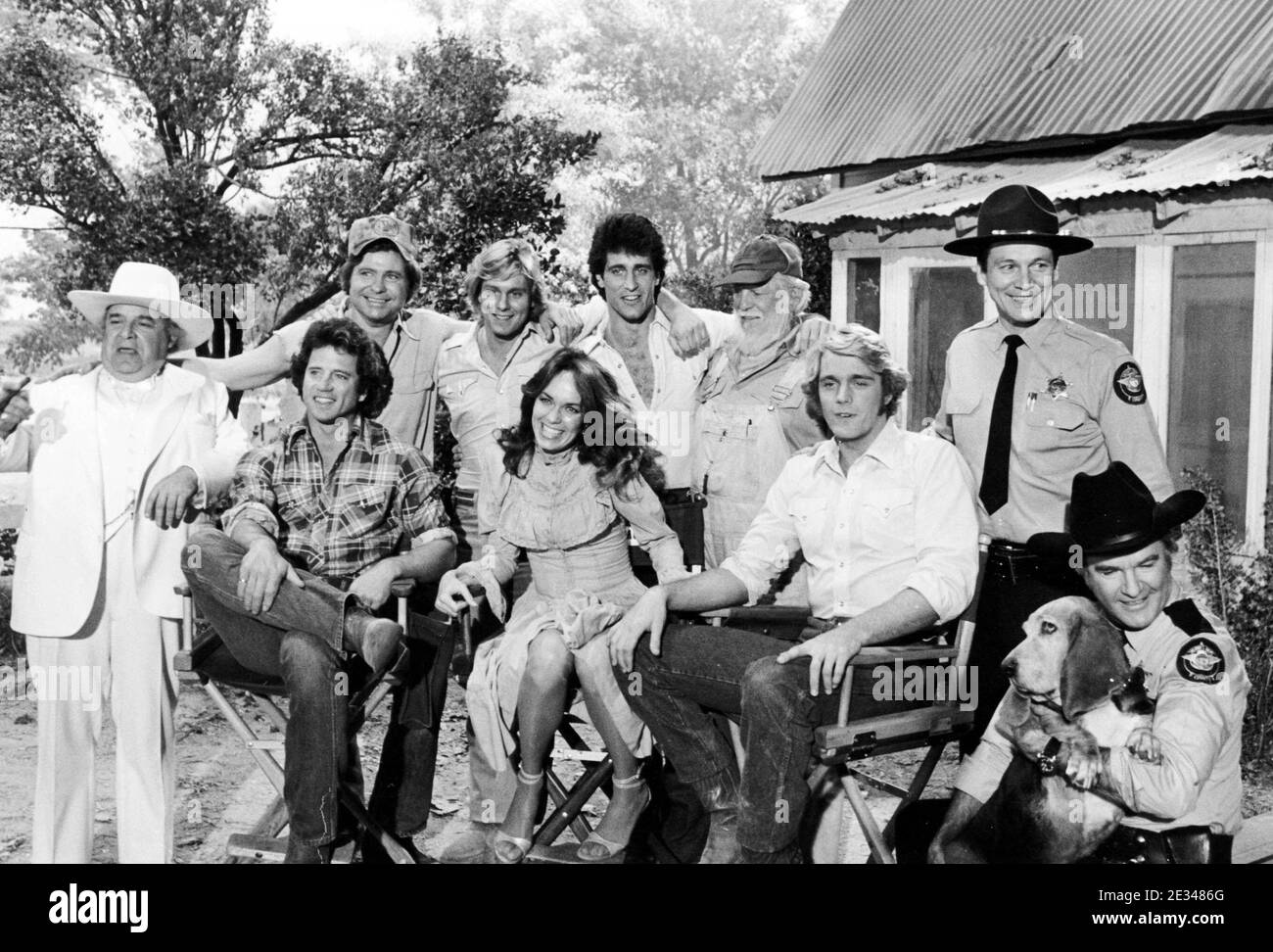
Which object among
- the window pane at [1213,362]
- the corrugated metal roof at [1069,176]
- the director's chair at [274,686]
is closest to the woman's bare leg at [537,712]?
the director's chair at [274,686]

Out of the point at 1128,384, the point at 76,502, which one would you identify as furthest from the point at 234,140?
the point at 1128,384

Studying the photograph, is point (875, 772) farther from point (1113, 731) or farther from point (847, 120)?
point (847, 120)

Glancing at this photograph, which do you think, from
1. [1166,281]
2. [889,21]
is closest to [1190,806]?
[1166,281]

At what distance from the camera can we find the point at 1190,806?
337cm

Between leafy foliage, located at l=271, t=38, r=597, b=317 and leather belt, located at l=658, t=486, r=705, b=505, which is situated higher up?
leafy foliage, located at l=271, t=38, r=597, b=317

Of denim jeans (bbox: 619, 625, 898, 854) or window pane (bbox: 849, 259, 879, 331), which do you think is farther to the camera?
window pane (bbox: 849, 259, 879, 331)

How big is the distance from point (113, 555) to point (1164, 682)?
2.86 m

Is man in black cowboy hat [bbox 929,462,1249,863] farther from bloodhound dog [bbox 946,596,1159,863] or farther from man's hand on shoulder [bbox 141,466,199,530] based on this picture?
Answer: man's hand on shoulder [bbox 141,466,199,530]

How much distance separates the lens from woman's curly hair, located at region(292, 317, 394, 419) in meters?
4.02

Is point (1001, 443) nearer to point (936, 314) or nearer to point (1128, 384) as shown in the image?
point (1128, 384)

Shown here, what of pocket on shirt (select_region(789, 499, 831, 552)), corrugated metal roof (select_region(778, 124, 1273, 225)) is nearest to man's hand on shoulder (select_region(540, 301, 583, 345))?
pocket on shirt (select_region(789, 499, 831, 552))

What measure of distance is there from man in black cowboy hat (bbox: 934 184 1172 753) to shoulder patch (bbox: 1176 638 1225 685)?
1.68 ft

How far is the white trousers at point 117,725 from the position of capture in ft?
13.0

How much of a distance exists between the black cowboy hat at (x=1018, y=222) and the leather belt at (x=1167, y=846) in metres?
1.59
